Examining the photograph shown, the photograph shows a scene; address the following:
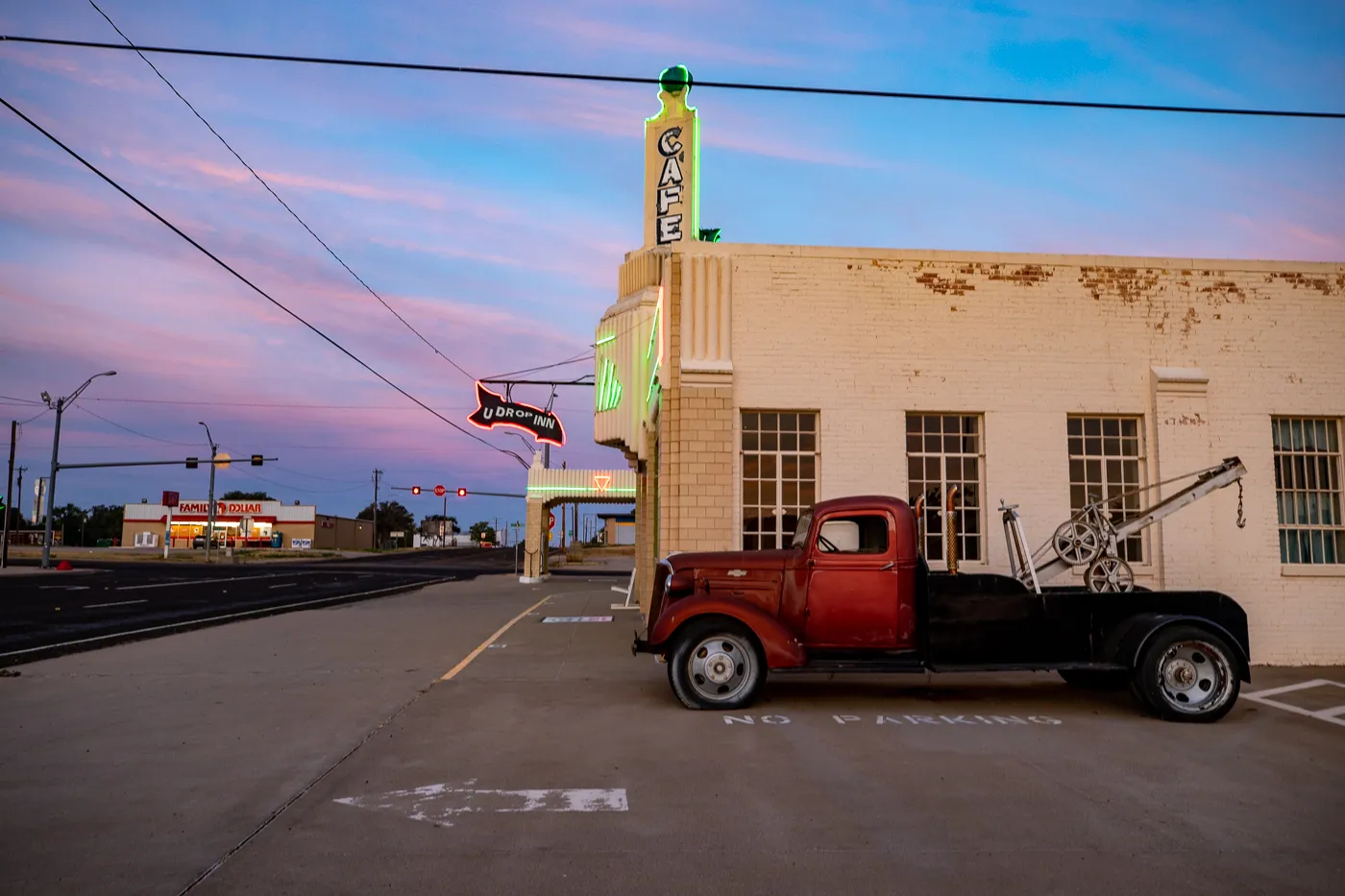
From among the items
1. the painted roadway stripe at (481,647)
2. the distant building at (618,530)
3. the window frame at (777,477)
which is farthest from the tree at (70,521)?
the window frame at (777,477)

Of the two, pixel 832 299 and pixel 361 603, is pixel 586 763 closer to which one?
pixel 832 299

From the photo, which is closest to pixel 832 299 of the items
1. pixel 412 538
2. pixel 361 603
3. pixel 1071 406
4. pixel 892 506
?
pixel 1071 406

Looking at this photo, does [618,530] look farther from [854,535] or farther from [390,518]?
[854,535]

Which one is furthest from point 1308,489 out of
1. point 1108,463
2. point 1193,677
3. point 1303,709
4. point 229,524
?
point 229,524

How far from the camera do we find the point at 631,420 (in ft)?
68.0

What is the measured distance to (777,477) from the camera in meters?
12.8

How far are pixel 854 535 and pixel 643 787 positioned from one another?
12.3ft

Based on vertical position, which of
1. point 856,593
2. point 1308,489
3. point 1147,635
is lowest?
point 1147,635

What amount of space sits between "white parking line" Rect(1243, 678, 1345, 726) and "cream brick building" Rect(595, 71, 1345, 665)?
5.28 ft

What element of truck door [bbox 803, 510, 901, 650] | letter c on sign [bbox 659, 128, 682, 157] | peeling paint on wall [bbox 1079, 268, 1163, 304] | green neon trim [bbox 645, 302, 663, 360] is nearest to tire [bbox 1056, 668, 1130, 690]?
truck door [bbox 803, 510, 901, 650]

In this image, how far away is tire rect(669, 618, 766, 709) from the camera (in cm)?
864

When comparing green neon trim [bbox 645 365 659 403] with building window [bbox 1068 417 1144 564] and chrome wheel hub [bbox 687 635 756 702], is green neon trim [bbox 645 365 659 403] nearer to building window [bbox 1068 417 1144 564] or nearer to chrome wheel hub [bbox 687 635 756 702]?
building window [bbox 1068 417 1144 564]

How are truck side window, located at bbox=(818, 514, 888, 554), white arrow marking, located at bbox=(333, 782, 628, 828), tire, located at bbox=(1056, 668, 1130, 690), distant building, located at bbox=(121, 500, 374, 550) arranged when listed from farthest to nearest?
distant building, located at bbox=(121, 500, 374, 550), tire, located at bbox=(1056, 668, 1130, 690), truck side window, located at bbox=(818, 514, 888, 554), white arrow marking, located at bbox=(333, 782, 628, 828)

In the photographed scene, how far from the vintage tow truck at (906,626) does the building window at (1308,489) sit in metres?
5.12
